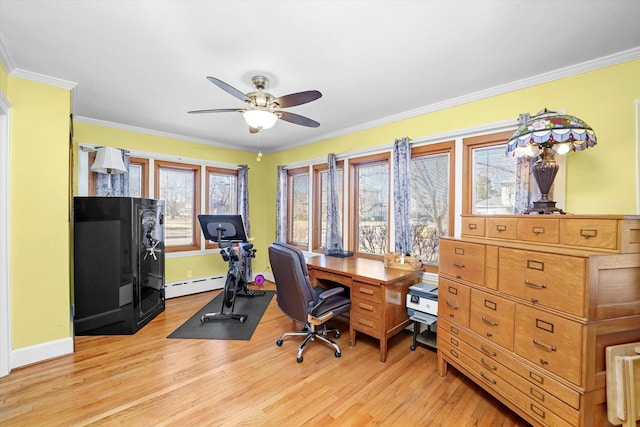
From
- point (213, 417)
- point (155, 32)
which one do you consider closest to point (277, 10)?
point (155, 32)

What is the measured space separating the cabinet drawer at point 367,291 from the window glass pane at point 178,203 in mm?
3350

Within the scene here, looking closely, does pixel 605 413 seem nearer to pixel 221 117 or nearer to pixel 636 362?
pixel 636 362

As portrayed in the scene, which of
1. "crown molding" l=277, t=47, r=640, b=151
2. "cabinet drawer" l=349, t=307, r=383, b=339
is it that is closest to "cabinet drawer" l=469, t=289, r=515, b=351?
"cabinet drawer" l=349, t=307, r=383, b=339

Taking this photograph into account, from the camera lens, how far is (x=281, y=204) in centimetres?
495

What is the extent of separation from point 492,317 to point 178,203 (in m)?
4.70

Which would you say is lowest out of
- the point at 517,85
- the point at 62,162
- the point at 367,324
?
the point at 367,324

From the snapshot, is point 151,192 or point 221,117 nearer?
point 221,117

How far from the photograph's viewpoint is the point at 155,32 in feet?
5.90

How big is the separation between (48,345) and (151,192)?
2.33m

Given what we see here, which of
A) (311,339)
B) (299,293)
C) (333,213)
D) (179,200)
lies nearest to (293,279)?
(299,293)

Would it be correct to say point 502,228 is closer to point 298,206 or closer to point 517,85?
point 517,85

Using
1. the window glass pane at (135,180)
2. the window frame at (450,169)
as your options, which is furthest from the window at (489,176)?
the window glass pane at (135,180)

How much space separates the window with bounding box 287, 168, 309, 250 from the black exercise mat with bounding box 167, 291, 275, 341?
1449 mm

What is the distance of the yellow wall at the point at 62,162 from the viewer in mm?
1966
